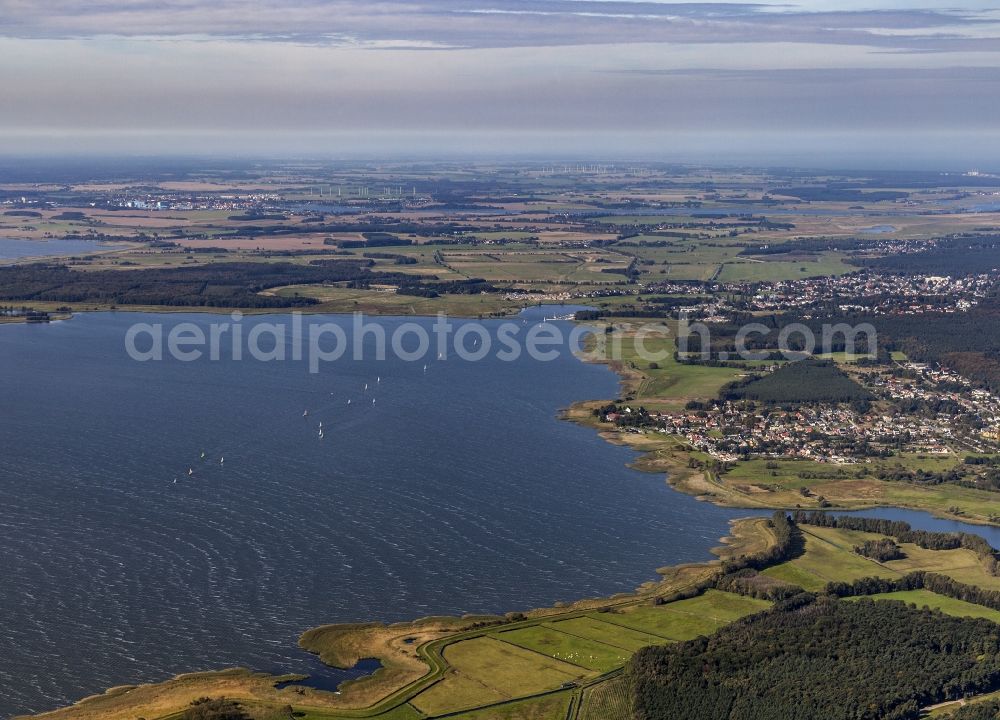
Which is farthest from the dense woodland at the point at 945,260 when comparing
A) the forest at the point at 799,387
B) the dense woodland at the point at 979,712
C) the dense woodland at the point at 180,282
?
the dense woodland at the point at 979,712

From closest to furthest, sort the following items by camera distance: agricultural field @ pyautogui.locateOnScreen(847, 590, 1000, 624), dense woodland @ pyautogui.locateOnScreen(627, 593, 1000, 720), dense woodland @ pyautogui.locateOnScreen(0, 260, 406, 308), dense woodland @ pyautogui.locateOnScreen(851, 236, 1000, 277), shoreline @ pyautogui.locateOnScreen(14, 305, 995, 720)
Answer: shoreline @ pyautogui.locateOnScreen(14, 305, 995, 720), dense woodland @ pyautogui.locateOnScreen(627, 593, 1000, 720), agricultural field @ pyautogui.locateOnScreen(847, 590, 1000, 624), dense woodland @ pyautogui.locateOnScreen(0, 260, 406, 308), dense woodland @ pyautogui.locateOnScreen(851, 236, 1000, 277)

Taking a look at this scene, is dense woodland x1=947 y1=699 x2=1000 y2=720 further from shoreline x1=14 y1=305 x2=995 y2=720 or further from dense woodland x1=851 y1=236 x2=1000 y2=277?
dense woodland x1=851 y1=236 x2=1000 y2=277

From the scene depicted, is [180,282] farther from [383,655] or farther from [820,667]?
[820,667]

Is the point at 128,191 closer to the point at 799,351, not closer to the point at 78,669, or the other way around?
the point at 799,351

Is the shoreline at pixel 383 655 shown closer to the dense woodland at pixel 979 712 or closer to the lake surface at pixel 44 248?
the dense woodland at pixel 979 712

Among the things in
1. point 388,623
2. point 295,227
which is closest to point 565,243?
point 295,227

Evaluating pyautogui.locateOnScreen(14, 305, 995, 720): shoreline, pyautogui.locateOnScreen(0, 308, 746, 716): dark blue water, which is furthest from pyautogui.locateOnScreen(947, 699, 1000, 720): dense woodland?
pyautogui.locateOnScreen(0, 308, 746, 716): dark blue water
